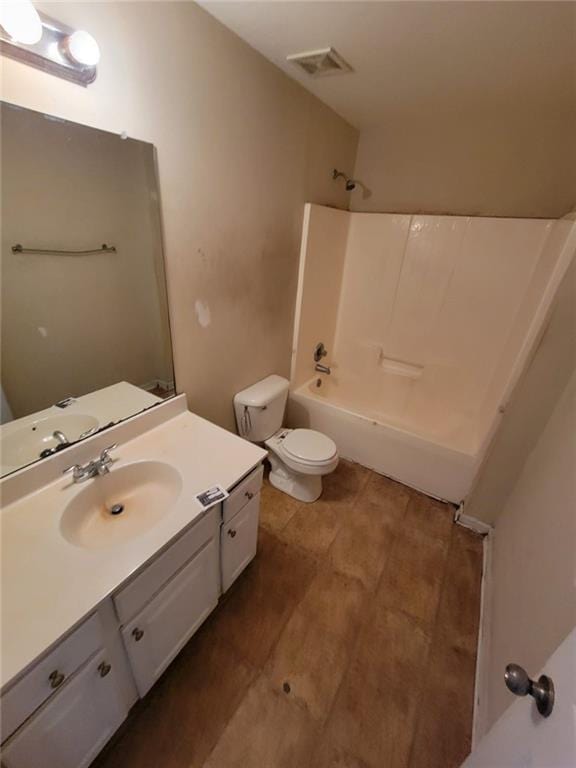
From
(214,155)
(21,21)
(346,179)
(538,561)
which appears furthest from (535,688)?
(346,179)

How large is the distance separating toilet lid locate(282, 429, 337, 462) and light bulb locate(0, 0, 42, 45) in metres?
1.76

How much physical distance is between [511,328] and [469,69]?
→ 4.49 feet

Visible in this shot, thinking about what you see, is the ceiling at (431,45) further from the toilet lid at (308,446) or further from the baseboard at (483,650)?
the baseboard at (483,650)

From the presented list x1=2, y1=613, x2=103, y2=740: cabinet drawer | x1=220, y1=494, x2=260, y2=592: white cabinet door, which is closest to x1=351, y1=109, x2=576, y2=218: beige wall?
x1=220, y1=494, x2=260, y2=592: white cabinet door

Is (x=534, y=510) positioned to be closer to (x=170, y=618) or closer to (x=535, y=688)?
(x=535, y=688)

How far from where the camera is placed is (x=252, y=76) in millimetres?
1337

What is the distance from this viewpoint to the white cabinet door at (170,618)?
93 centimetres

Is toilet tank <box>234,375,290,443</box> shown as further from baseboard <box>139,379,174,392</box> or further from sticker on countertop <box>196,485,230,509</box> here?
sticker on countertop <box>196,485,230,509</box>

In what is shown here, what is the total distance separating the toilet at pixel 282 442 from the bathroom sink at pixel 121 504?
0.76 metres

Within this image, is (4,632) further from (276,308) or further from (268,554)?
(276,308)

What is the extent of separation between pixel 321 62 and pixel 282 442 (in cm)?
185

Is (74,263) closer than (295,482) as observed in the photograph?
Yes

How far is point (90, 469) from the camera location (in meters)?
1.07

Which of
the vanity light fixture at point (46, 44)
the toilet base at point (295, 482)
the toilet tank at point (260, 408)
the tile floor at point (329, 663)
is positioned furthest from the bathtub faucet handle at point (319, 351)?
the vanity light fixture at point (46, 44)
